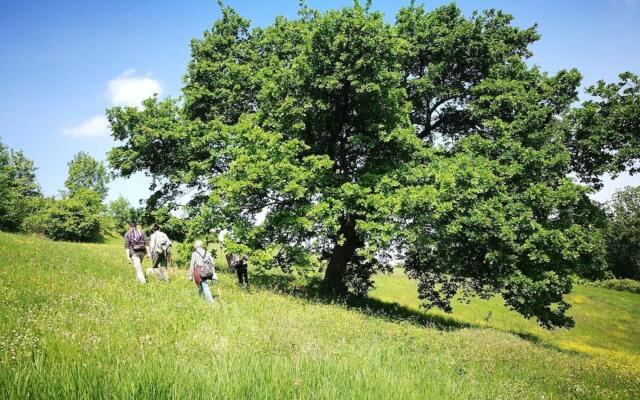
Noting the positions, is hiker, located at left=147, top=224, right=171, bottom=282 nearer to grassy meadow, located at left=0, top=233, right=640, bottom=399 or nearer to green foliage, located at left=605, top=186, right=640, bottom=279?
grassy meadow, located at left=0, top=233, right=640, bottom=399

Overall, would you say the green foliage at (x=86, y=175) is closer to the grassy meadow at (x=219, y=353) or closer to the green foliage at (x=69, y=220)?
the green foliage at (x=69, y=220)

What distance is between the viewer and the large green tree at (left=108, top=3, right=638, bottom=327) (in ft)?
53.6

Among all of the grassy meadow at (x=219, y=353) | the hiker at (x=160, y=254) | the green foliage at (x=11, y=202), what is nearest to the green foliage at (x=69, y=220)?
the green foliage at (x=11, y=202)

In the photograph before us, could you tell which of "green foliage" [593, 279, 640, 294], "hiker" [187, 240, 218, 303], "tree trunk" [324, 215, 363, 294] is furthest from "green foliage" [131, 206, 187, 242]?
"green foliage" [593, 279, 640, 294]

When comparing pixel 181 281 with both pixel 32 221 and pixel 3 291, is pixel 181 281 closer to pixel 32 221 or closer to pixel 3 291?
pixel 3 291

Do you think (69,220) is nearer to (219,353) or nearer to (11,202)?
(11,202)

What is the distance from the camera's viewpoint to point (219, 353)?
6062mm

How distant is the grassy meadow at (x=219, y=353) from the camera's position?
165 inches

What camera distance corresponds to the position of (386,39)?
16078 millimetres

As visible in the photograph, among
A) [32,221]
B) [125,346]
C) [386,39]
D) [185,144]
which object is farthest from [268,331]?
[32,221]

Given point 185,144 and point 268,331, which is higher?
point 185,144

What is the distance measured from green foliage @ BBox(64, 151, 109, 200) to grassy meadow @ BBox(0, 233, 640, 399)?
81465 millimetres

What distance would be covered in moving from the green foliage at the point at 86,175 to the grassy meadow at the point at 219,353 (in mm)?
81465

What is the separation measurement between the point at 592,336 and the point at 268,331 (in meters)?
37.0
